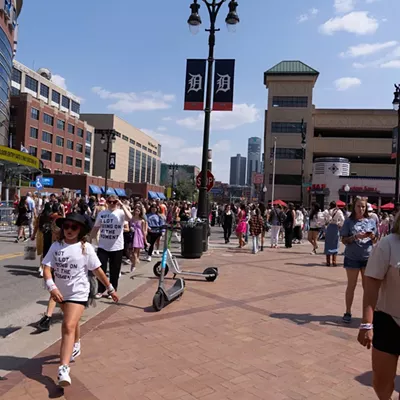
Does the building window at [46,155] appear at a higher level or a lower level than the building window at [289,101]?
lower

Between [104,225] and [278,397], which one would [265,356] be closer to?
[278,397]

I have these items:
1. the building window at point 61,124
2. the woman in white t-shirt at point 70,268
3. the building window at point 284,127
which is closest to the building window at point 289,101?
the building window at point 284,127

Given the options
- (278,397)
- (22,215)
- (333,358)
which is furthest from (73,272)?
(22,215)

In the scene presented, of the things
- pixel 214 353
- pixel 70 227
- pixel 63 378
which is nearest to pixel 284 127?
pixel 214 353

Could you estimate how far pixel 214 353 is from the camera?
452 centimetres

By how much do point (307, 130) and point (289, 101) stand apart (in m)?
4.86

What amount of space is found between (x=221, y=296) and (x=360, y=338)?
4.52m

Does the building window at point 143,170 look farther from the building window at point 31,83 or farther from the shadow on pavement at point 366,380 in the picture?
the shadow on pavement at point 366,380

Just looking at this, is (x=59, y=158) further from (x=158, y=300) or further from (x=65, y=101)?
(x=158, y=300)

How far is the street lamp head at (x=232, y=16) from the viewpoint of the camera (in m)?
13.4

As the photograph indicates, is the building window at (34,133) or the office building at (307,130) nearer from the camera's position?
the office building at (307,130)

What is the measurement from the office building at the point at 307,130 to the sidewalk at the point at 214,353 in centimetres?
5150

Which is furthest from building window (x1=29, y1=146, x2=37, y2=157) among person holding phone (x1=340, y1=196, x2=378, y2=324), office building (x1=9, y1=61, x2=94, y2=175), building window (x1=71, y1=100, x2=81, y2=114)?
person holding phone (x1=340, y1=196, x2=378, y2=324)

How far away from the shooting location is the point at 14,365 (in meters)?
4.07
